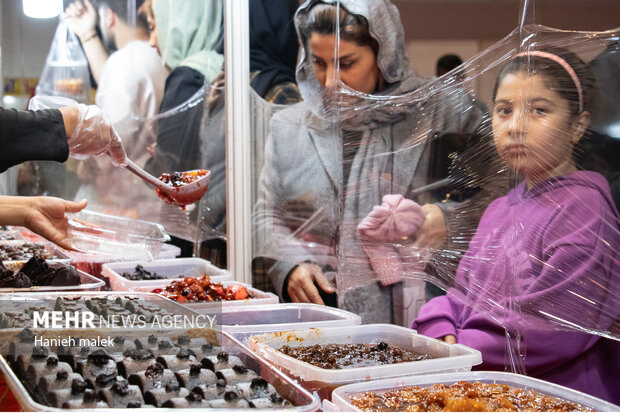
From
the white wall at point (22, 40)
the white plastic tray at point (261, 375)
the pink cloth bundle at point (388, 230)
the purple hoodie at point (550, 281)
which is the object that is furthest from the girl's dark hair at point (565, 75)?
the white wall at point (22, 40)

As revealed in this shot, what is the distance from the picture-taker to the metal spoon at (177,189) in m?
2.56

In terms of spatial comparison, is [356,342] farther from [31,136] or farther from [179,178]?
[31,136]

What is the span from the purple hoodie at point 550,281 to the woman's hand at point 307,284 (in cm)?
71

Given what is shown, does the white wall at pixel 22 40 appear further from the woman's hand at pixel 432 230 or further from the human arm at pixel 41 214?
the woman's hand at pixel 432 230

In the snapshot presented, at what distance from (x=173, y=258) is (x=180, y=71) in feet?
2.60

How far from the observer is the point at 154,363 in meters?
1.39

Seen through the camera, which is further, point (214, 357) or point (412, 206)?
point (412, 206)

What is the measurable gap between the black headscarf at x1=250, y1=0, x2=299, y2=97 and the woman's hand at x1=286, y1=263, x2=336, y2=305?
2.70 ft

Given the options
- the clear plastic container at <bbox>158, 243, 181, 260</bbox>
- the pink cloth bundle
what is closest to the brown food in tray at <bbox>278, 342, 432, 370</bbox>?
the pink cloth bundle

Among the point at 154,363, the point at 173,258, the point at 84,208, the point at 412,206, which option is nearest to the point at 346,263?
the point at 412,206

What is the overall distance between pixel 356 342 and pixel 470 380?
43cm

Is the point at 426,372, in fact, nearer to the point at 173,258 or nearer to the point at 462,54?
the point at 462,54

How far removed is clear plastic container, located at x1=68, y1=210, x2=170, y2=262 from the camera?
2404mm

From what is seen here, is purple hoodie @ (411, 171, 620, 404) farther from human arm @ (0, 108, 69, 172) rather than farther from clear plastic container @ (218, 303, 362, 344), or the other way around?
human arm @ (0, 108, 69, 172)
